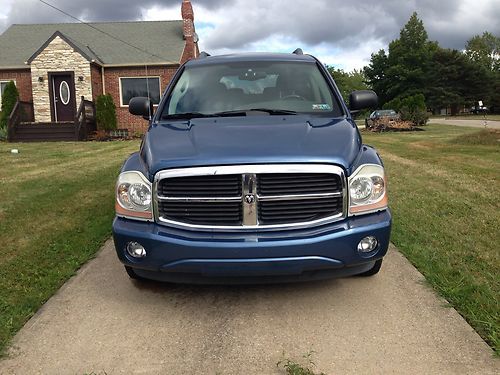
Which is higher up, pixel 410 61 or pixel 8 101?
pixel 410 61

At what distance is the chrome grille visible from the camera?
120 inches

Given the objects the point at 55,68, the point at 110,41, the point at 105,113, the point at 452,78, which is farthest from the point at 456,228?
the point at 452,78

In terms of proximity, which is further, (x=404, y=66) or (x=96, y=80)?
(x=404, y=66)

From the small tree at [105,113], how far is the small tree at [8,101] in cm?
346

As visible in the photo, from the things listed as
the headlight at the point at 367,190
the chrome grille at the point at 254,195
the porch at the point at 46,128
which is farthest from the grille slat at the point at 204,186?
the porch at the point at 46,128

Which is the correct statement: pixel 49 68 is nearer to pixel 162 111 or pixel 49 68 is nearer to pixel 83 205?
pixel 83 205

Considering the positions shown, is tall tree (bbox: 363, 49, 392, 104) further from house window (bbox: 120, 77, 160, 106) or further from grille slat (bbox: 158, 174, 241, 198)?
grille slat (bbox: 158, 174, 241, 198)

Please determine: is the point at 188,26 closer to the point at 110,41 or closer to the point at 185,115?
the point at 110,41

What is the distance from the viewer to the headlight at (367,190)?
314 cm

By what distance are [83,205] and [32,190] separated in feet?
5.52

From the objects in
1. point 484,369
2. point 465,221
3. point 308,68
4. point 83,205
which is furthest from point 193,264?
point 83,205

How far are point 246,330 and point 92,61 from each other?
20.8 meters

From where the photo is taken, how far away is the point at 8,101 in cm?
2083

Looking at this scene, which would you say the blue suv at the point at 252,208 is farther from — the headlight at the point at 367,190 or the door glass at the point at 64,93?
the door glass at the point at 64,93
